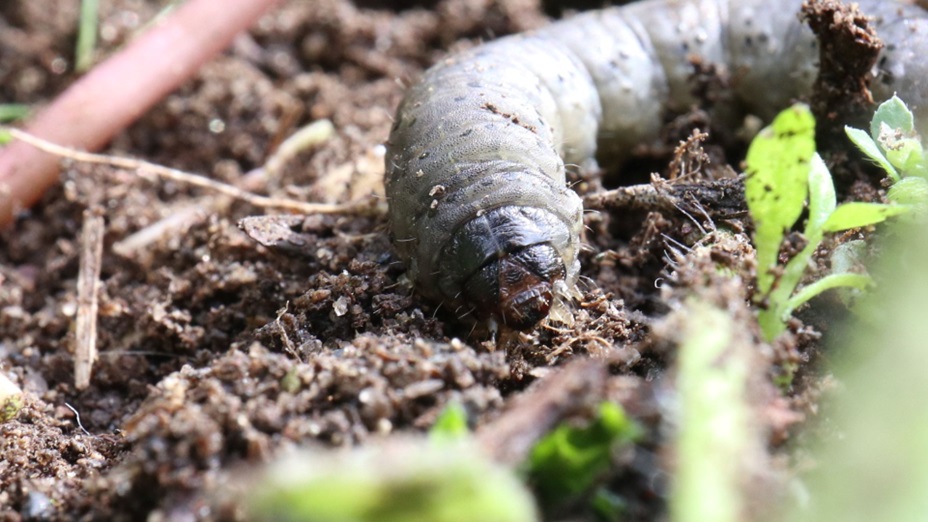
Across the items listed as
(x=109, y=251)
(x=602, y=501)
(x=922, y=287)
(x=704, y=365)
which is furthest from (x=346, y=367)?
(x=109, y=251)

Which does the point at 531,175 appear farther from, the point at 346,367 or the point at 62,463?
the point at 62,463

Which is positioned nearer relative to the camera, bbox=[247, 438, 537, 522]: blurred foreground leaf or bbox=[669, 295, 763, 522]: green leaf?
bbox=[247, 438, 537, 522]: blurred foreground leaf

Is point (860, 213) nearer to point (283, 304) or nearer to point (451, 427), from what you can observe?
point (451, 427)

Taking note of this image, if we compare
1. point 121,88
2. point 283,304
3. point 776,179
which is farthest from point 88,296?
point 776,179

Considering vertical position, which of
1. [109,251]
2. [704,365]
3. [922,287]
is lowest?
[109,251]

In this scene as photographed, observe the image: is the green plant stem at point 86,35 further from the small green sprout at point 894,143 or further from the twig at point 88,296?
the small green sprout at point 894,143

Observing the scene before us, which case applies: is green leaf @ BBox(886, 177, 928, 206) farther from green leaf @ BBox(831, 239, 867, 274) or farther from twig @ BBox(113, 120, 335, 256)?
twig @ BBox(113, 120, 335, 256)

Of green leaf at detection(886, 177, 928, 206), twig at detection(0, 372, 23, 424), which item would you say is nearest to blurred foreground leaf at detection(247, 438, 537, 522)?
green leaf at detection(886, 177, 928, 206)
